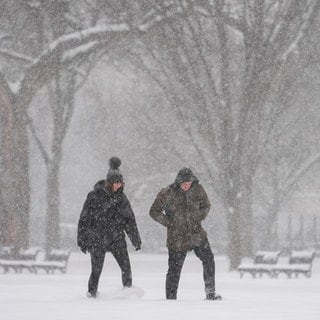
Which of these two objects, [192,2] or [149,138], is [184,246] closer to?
[192,2]

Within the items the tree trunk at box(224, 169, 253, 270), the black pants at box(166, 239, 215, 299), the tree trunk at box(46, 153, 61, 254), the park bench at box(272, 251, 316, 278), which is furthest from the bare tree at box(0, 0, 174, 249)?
the black pants at box(166, 239, 215, 299)

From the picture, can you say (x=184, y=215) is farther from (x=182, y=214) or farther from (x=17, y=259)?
(x=17, y=259)

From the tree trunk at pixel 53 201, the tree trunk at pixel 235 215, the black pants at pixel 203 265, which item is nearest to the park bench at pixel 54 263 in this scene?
the tree trunk at pixel 235 215

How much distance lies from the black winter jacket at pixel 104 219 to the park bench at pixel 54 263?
435 inches

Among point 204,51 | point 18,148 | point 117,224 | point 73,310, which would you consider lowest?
point 73,310

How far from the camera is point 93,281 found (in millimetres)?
10695

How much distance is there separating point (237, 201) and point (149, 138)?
39.1 feet

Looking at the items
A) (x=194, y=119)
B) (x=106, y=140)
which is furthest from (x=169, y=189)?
(x=106, y=140)

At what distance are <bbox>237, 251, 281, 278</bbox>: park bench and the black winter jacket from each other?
10373 millimetres

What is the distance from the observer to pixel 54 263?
2159cm

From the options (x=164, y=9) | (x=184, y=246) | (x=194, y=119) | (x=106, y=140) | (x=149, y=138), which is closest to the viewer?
(x=184, y=246)

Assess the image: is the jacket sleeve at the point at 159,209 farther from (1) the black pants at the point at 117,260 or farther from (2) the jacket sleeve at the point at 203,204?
(1) the black pants at the point at 117,260

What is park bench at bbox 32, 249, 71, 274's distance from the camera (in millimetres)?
21500

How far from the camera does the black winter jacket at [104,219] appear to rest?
34.5 ft
